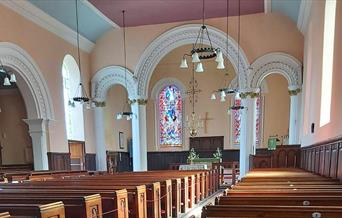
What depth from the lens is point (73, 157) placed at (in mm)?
12539

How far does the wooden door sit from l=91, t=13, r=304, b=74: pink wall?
12.4 feet

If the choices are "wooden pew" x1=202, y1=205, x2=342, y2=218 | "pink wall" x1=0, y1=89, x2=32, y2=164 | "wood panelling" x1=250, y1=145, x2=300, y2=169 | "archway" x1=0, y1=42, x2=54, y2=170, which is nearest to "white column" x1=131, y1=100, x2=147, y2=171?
"archway" x1=0, y1=42, x2=54, y2=170

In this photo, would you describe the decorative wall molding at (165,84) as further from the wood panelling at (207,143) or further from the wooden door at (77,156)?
the wooden door at (77,156)

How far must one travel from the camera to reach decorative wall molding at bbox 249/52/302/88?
1120cm

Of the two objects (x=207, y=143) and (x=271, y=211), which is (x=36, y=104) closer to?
(x=271, y=211)

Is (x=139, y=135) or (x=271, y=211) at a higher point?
(x=139, y=135)

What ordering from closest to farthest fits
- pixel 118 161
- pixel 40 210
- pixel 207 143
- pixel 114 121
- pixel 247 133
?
pixel 40 210
pixel 247 133
pixel 118 161
pixel 114 121
pixel 207 143

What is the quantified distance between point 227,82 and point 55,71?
9.85 metres

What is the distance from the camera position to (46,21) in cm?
1027

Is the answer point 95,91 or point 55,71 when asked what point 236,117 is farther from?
point 55,71

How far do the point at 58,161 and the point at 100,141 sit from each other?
2.73 meters

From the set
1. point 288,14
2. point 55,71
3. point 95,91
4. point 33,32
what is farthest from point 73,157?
point 288,14

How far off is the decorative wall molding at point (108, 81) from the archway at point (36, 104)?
2920 millimetres

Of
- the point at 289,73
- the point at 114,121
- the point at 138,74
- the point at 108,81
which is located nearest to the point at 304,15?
the point at 289,73
